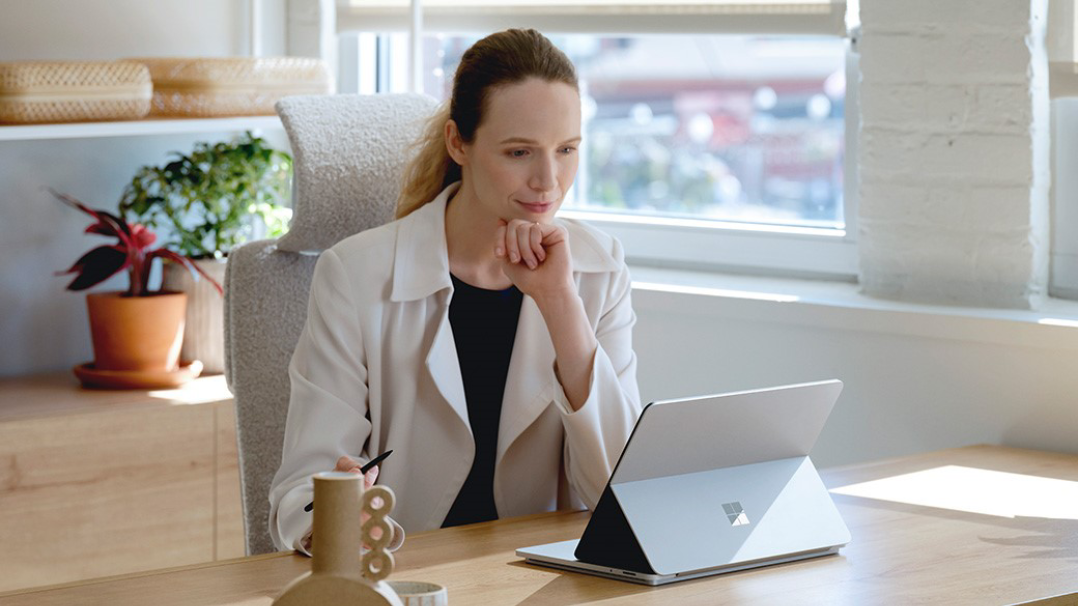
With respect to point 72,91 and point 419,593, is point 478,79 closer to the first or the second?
point 419,593

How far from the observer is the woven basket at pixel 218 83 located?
9.82ft

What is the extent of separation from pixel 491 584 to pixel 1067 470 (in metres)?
1.00

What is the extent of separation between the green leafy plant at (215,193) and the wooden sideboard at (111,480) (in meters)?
0.32

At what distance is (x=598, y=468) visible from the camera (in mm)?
1886

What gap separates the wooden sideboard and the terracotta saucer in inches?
0.8

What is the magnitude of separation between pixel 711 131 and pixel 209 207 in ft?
3.50

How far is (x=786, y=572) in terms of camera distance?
1.52m

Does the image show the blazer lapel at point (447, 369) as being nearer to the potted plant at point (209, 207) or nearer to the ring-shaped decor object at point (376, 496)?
the ring-shaped decor object at point (376, 496)

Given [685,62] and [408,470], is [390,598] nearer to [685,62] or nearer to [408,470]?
[408,470]

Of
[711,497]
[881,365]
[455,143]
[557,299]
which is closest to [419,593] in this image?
[711,497]

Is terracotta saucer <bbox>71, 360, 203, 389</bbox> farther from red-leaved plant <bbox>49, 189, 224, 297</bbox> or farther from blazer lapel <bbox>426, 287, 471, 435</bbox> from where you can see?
blazer lapel <bbox>426, 287, 471, 435</bbox>

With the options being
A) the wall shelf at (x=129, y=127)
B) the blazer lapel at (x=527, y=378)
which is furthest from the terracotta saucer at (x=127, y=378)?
the blazer lapel at (x=527, y=378)

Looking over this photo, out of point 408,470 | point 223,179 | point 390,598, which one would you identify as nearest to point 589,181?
point 223,179

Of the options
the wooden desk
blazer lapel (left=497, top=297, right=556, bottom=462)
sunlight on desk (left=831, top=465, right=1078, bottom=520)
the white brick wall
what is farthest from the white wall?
blazer lapel (left=497, top=297, right=556, bottom=462)
